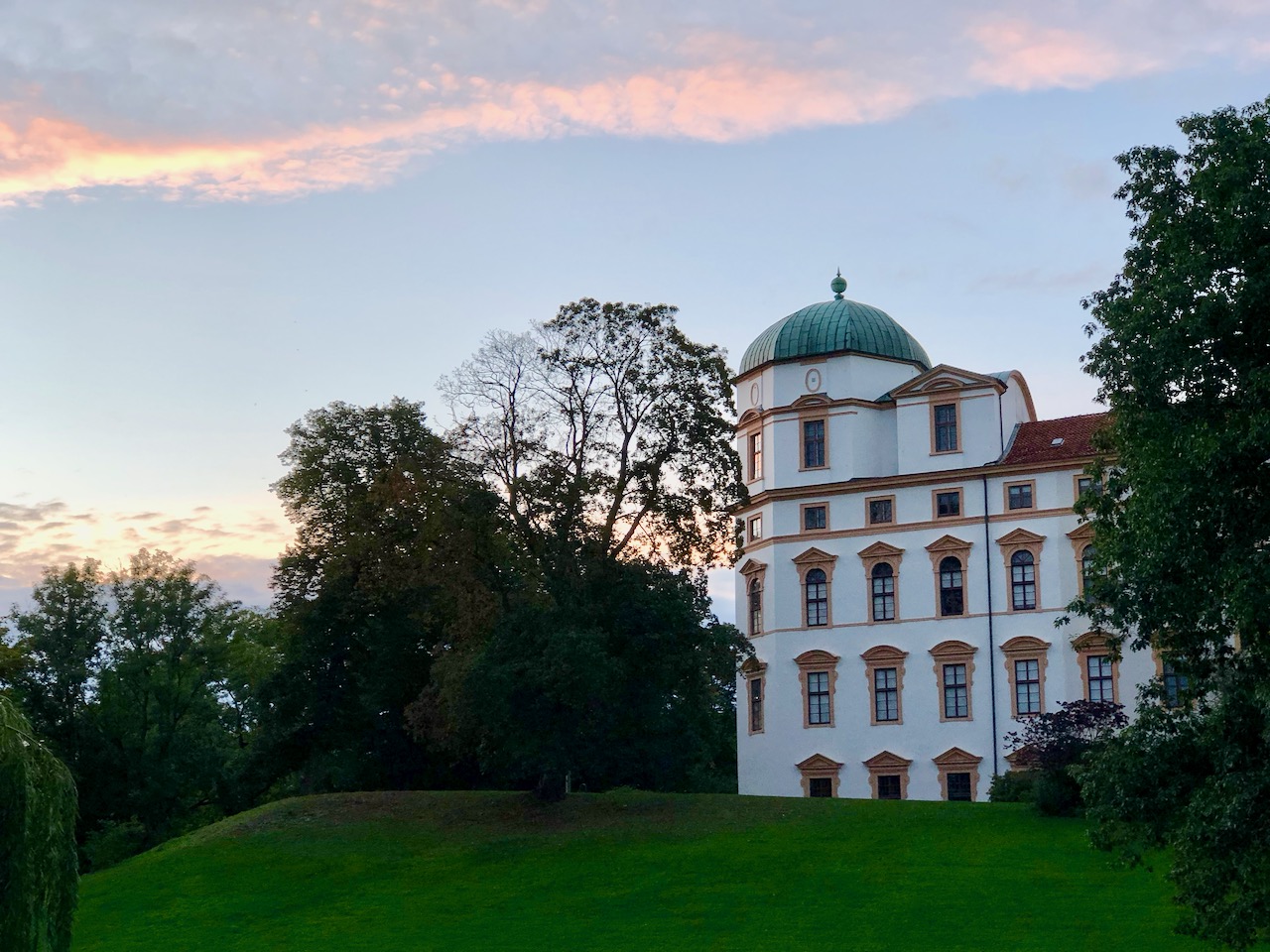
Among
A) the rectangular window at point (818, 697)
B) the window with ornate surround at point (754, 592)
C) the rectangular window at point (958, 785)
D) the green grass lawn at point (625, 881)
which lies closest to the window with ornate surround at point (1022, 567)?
the rectangular window at point (958, 785)

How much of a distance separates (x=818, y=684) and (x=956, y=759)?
5.86 m

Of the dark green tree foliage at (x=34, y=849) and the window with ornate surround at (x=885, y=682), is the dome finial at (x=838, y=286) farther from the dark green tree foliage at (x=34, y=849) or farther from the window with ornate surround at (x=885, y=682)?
the dark green tree foliage at (x=34, y=849)

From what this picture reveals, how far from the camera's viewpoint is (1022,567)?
54.7m

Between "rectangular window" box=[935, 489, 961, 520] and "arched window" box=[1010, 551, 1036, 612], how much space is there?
9.04ft

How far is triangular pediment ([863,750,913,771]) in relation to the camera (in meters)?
55.2

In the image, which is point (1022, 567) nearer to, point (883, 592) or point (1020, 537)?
point (1020, 537)

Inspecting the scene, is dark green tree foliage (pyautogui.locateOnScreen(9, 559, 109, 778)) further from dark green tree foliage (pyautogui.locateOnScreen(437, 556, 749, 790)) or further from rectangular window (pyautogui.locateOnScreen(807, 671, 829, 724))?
rectangular window (pyautogui.locateOnScreen(807, 671, 829, 724))

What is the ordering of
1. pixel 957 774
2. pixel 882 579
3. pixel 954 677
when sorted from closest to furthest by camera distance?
pixel 957 774, pixel 954 677, pixel 882 579

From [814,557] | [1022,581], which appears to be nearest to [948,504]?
[1022,581]

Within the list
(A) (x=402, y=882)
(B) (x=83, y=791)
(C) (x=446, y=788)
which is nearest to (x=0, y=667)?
(B) (x=83, y=791)

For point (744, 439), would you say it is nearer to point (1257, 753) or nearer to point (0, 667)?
point (0, 667)

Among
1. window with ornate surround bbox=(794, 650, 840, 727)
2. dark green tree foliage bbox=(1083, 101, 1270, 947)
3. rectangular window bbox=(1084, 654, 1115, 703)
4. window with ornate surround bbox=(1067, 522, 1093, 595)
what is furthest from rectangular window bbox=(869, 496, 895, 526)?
dark green tree foliage bbox=(1083, 101, 1270, 947)

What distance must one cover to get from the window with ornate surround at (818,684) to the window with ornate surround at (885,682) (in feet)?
4.33

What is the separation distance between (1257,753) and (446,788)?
35962 millimetres
